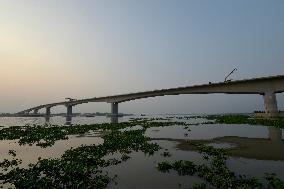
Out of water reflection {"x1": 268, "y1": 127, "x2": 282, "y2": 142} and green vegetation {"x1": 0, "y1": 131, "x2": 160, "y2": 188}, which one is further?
water reflection {"x1": 268, "y1": 127, "x2": 282, "y2": 142}

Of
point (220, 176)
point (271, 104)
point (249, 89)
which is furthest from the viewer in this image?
point (249, 89)

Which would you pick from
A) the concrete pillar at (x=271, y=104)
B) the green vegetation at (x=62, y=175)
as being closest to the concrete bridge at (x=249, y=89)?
the concrete pillar at (x=271, y=104)

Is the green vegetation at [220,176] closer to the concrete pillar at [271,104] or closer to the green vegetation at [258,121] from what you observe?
the green vegetation at [258,121]

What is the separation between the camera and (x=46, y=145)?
73.2 feet

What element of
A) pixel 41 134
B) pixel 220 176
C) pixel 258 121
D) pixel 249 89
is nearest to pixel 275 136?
pixel 220 176

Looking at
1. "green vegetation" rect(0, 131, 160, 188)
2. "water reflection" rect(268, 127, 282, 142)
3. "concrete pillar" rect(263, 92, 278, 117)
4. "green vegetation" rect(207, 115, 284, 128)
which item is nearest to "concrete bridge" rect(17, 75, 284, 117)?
"concrete pillar" rect(263, 92, 278, 117)

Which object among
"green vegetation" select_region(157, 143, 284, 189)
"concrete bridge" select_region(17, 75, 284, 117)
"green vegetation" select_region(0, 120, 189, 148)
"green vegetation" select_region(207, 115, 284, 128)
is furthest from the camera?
"concrete bridge" select_region(17, 75, 284, 117)

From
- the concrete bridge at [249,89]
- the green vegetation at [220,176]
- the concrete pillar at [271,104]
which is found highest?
the concrete bridge at [249,89]

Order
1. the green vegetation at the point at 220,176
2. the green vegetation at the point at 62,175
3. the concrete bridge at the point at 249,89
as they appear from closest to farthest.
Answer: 1. the green vegetation at the point at 220,176
2. the green vegetation at the point at 62,175
3. the concrete bridge at the point at 249,89

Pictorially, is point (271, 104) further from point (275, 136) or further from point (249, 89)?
point (275, 136)

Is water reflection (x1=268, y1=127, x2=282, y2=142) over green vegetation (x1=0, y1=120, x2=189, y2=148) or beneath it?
beneath

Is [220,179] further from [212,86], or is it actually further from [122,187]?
[212,86]

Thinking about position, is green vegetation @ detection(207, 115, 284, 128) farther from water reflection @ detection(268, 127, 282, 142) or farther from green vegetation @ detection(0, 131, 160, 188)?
green vegetation @ detection(0, 131, 160, 188)

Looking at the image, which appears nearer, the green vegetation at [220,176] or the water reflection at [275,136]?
the green vegetation at [220,176]
